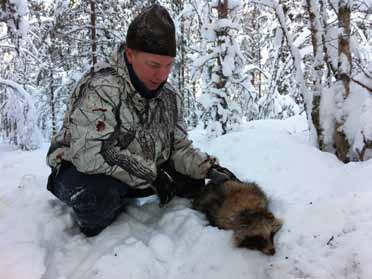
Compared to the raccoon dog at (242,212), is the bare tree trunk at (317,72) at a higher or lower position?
higher

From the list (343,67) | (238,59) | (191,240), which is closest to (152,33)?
(191,240)

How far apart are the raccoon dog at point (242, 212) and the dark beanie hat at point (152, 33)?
1132 millimetres

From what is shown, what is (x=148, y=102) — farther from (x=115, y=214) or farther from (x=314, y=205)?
(x=314, y=205)

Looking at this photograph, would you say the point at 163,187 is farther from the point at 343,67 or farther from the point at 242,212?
the point at 343,67

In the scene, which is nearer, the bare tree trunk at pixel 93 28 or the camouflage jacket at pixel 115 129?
the camouflage jacket at pixel 115 129

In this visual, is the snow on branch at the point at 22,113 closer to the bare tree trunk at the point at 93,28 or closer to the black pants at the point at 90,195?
the bare tree trunk at the point at 93,28

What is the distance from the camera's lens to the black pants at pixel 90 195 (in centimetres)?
281

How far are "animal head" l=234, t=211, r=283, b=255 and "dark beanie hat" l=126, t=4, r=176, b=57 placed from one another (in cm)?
129

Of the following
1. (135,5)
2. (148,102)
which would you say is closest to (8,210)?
(148,102)

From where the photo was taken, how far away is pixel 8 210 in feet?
10.8

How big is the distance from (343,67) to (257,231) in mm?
2563

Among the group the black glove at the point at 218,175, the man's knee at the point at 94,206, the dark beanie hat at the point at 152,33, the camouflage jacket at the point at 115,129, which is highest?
the dark beanie hat at the point at 152,33

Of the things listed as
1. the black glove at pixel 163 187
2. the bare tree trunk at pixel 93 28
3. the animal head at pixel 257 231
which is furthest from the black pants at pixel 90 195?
the bare tree trunk at pixel 93 28

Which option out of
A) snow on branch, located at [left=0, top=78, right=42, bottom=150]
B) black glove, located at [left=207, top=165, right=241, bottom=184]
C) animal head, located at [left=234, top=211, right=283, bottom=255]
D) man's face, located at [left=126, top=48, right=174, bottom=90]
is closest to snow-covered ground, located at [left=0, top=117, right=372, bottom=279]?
animal head, located at [left=234, top=211, right=283, bottom=255]
